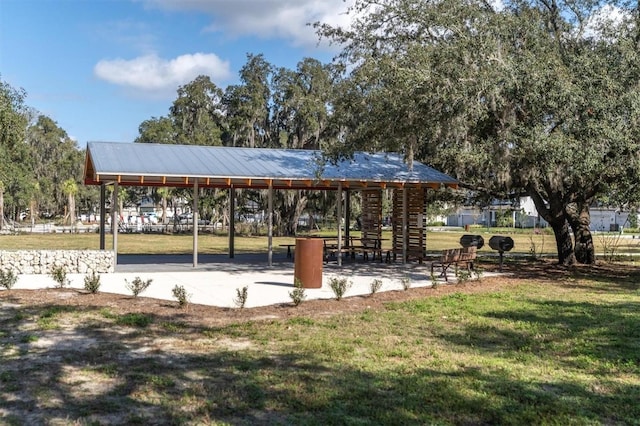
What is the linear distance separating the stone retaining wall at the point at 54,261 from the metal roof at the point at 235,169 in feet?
6.01

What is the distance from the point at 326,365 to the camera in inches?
222

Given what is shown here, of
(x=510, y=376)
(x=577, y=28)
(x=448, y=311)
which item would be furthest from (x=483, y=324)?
(x=577, y=28)

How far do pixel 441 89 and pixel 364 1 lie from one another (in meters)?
3.74

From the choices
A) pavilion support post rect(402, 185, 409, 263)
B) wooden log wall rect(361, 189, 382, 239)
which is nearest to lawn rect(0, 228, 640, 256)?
wooden log wall rect(361, 189, 382, 239)

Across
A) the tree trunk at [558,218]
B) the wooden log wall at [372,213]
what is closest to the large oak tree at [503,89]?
the tree trunk at [558,218]

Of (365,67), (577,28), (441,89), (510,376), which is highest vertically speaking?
(577,28)

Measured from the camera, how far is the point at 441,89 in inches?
437

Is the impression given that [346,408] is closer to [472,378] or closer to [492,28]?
[472,378]

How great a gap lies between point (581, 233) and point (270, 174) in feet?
29.8

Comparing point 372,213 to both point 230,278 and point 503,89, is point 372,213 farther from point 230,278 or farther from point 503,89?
point 503,89

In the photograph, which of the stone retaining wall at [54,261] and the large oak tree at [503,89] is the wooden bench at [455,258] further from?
the stone retaining wall at [54,261]

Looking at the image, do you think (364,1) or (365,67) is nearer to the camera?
(365,67)

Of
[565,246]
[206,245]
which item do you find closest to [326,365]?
[565,246]

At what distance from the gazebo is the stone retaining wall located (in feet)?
1.17
